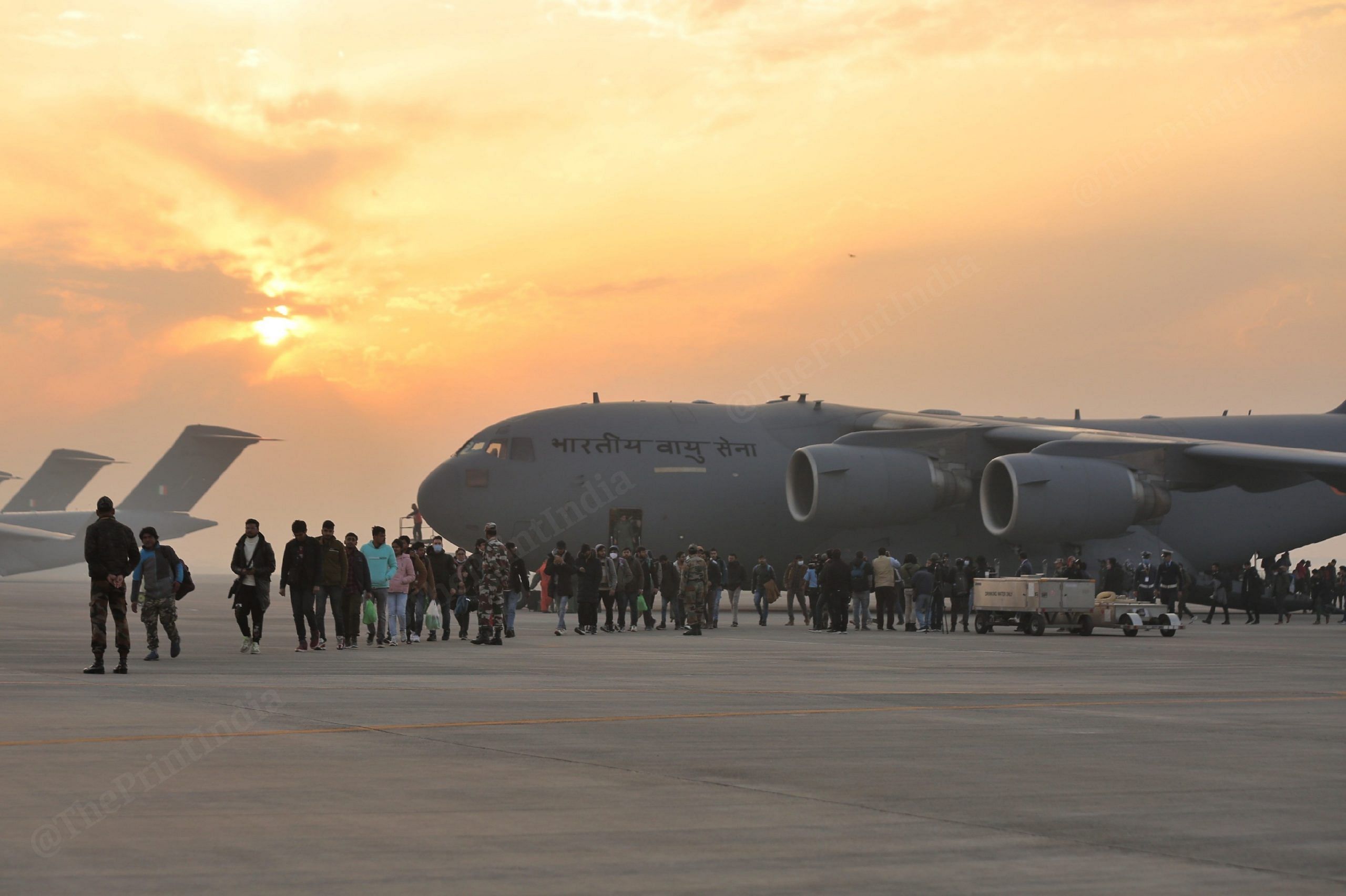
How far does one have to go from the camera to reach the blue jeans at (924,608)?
87.2ft

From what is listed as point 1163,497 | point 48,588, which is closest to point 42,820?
point 1163,497

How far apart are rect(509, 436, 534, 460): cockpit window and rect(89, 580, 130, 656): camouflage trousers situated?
53.4 feet

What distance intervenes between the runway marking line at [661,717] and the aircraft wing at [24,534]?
43.3 meters

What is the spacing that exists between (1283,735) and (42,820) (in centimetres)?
704

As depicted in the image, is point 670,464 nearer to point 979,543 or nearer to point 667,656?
point 979,543

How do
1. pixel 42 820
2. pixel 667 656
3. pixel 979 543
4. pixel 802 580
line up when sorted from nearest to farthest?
pixel 42 820, pixel 667 656, pixel 802 580, pixel 979 543

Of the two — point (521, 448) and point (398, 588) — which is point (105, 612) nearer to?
point (398, 588)

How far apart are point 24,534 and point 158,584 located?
3549 cm

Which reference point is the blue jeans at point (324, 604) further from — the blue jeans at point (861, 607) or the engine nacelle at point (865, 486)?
the engine nacelle at point (865, 486)

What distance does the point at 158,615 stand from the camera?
16688mm

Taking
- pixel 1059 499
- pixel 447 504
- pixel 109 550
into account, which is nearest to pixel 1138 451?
pixel 1059 499

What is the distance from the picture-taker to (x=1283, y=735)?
9445mm

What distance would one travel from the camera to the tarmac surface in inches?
206

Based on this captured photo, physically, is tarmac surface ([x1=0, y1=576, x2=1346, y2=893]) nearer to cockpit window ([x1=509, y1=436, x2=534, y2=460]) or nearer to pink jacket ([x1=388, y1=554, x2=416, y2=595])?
pink jacket ([x1=388, y1=554, x2=416, y2=595])
